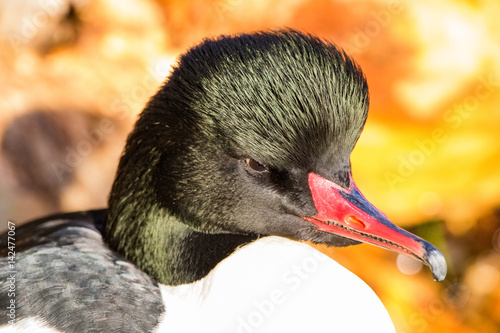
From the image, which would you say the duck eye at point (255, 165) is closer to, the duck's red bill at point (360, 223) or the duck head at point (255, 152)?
the duck head at point (255, 152)

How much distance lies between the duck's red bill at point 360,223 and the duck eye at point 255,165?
133 mm

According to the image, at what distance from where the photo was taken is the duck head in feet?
5.14

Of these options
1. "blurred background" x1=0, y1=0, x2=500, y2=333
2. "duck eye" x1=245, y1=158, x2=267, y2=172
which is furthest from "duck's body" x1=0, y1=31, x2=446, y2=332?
"blurred background" x1=0, y1=0, x2=500, y2=333

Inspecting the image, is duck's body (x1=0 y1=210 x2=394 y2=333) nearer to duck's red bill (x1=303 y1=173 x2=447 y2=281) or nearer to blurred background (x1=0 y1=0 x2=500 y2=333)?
duck's red bill (x1=303 y1=173 x2=447 y2=281)

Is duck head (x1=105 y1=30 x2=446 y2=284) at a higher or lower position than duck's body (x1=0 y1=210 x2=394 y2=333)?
higher

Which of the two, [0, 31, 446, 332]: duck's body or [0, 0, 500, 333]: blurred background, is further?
[0, 0, 500, 333]: blurred background

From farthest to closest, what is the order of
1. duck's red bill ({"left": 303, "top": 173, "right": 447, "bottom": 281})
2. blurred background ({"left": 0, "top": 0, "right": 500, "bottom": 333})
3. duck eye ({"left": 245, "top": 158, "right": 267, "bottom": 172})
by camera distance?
1. blurred background ({"left": 0, "top": 0, "right": 500, "bottom": 333})
2. duck eye ({"left": 245, "top": 158, "right": 267, "bottom": 172})
3. duck's red bill ({"left": 303, "top": 173, "right": 447, "bottom": 281})

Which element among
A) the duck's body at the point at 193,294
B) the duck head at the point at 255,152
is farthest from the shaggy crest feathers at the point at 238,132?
the duck's body at the point at 193,294

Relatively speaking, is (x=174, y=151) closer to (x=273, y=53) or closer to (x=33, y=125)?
(x=273, y=53)

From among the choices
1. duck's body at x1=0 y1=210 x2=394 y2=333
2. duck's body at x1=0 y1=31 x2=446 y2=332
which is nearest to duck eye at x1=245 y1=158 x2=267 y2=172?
duck's body at x1=0 y1=31 x2=446 y2=332

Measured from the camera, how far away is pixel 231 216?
68.8 inches

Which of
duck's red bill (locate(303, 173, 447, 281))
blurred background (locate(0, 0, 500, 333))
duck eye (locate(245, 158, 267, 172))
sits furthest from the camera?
blurred background (locate(0, 0, 500, 333))

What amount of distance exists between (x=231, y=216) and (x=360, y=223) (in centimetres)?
38

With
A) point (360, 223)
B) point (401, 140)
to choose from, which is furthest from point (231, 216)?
point (401, 140)
